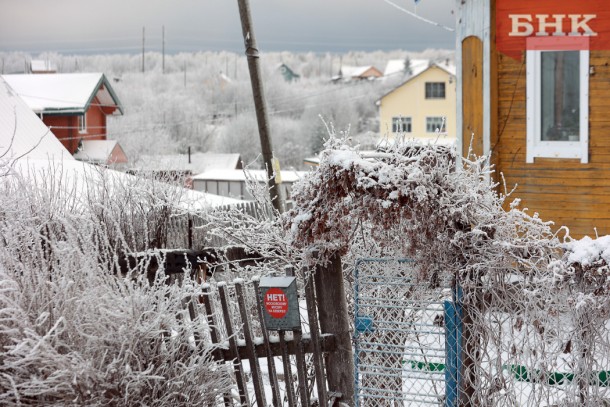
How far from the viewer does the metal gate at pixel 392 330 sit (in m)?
4.84

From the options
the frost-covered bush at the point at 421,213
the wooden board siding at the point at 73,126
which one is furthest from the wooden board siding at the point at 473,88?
the wooden board siding at the point at 73,126

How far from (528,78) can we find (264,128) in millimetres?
3420

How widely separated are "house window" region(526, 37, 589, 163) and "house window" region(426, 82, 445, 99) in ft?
188

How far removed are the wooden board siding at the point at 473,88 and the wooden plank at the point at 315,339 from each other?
472 centimetres

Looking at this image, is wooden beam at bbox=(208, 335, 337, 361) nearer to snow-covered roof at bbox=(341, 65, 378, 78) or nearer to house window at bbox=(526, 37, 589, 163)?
house window at bbox=(526, 37, 589, 163)

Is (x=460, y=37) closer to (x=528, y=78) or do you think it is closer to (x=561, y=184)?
(x=528, y=78)

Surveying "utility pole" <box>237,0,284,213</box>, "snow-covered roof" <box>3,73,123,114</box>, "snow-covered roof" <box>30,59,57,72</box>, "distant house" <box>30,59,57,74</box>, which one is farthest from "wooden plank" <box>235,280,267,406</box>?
"snow-covered roof" <box>30,59,57,72</box>

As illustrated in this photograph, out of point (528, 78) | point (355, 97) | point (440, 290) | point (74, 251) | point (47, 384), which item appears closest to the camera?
point (47, 384)

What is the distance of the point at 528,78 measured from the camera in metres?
9.13

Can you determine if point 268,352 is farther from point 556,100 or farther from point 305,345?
point 556,100

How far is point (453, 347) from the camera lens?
476cm

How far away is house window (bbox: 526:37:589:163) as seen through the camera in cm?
904

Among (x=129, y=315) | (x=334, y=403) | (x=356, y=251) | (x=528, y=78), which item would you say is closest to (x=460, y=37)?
(x=528, y=78)

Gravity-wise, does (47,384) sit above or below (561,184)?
below
